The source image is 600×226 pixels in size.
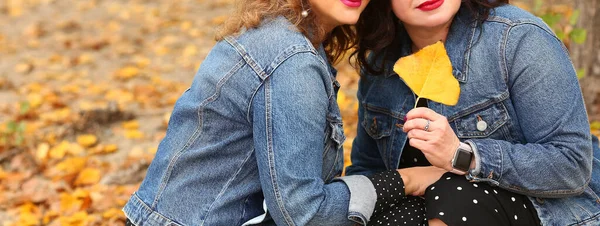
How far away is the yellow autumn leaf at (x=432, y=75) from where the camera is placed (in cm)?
200

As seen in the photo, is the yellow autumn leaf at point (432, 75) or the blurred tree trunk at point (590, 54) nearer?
the yellow autumn leaf at point (432, 75)

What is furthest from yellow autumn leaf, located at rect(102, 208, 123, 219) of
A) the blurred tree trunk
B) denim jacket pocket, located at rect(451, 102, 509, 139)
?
the blurred tree trunk

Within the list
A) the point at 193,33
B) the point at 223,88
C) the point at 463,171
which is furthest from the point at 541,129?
the point at 193,33

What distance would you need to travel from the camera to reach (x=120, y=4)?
7426 mm

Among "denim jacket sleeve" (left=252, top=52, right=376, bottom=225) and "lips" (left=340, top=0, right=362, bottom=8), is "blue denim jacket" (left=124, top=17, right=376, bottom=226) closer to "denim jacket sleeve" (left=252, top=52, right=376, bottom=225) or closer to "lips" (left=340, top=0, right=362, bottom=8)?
"denim jacket sleeve" (left=252, top=52, right=376, bottom=225)

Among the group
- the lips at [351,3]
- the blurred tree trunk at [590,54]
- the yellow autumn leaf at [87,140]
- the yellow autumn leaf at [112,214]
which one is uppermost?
the lips at [351,3]

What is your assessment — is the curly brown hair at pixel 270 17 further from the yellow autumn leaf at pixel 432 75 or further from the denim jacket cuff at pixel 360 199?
the denim jacket cuff at pixel 360 199

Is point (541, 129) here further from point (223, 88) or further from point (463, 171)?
point (223, 88)

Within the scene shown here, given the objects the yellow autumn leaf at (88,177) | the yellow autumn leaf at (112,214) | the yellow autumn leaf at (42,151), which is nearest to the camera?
the yellow autumn leaf at (112,214)

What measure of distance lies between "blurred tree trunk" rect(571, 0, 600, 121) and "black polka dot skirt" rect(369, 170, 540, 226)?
4.77ft

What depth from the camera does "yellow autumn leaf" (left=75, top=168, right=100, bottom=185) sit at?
3242mm

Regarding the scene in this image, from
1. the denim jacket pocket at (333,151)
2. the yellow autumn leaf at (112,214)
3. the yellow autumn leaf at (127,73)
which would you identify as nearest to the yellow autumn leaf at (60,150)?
the yellow autumn leaf at (112,214)

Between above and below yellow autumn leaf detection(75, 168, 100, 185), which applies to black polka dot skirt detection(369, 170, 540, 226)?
above

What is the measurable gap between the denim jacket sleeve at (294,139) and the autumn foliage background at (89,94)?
4.18ft
